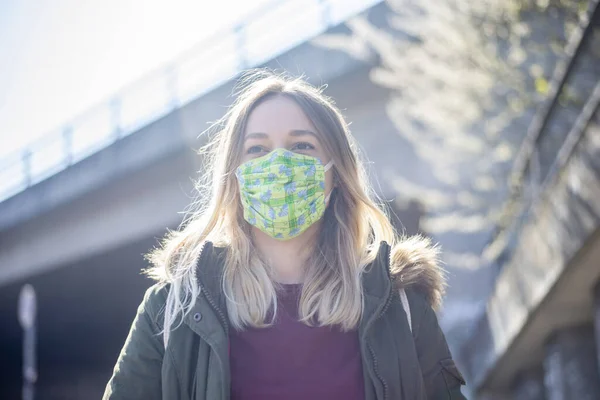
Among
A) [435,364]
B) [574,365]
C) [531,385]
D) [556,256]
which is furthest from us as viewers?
[531,385]

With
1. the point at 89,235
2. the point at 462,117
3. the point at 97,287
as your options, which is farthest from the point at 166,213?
the point at 462,117

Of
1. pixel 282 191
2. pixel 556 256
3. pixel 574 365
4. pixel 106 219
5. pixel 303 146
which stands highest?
pixel 106 219

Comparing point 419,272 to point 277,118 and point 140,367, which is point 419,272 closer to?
point 277,118

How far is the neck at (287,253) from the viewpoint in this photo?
3.78 meters

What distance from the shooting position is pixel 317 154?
3930 mm

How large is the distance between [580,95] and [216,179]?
4137 millimetres

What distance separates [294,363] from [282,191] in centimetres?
84

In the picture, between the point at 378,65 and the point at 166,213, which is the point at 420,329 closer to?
the point at 378,65

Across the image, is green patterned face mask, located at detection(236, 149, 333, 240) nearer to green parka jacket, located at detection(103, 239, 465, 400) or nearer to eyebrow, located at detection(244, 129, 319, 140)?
eyebrow, located at detection(244, 129, 319, 140)

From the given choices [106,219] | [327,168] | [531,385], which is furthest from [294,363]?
[106,219]

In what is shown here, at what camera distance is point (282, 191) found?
3.94 m

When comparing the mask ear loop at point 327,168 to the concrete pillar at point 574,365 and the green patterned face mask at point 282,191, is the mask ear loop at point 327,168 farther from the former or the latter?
the concrete pillar at point 574,365

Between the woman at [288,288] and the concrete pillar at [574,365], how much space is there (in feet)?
15.1

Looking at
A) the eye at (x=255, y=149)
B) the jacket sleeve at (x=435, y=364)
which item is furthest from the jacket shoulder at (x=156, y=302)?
the jacket sleeve at (x=435, y=364)
